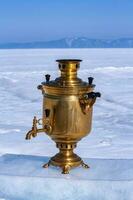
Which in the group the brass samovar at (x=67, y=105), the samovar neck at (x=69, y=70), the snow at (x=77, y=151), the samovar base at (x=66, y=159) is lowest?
the snow at (x=77, y=151)

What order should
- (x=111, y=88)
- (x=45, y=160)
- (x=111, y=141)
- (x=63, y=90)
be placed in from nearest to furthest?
1. (x=63, y=90)
2. (x=45, y=160)
3. (x=111, y=141)
4. (x=111, y=88)

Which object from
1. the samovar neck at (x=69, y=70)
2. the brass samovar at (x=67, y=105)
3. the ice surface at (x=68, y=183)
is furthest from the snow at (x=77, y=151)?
the samovar neck at (x=69, y=70)

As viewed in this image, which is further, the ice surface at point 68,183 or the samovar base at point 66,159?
the samovar base at point 66,159

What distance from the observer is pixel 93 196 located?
2.42 metres

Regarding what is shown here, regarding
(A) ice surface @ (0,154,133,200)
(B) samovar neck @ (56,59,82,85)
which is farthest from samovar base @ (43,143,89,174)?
(B) samovar neck @ (56,59,82,85)

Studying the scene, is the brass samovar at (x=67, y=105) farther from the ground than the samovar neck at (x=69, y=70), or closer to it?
closer to it

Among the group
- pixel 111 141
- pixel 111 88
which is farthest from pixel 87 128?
pixel 111 88

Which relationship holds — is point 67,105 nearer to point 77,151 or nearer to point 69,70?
point 69,70

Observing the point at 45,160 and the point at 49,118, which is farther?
the point at 45,160

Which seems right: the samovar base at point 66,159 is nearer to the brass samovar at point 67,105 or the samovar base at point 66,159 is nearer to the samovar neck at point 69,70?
the brass samovar at point 67,105

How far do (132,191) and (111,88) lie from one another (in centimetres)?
1035

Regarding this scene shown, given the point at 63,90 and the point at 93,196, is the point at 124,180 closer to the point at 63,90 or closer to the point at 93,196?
the point at 93,196

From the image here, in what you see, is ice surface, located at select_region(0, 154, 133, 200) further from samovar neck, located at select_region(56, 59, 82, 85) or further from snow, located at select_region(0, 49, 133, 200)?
samovar neck, located at select_region(56, 59, 82, 85)

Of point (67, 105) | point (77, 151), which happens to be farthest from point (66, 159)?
point (77, 151)
